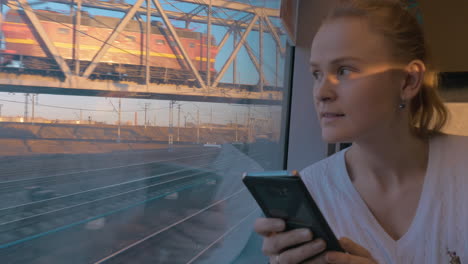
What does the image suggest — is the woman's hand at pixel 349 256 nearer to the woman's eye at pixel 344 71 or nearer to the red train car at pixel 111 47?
the woman's eye at pixel 344 71

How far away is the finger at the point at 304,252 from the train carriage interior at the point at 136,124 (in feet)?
1.95

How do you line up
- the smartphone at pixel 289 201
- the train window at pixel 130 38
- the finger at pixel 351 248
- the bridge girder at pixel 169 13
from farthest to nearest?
the train window at pixel 130 38, the bridge girder at pixel 169 13, the finger at pixel 351 248, the smartphone at pixel 289 201

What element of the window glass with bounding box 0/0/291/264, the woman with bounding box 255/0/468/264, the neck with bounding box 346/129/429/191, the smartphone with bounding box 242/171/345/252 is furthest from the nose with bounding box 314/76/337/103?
the window glass with bounding box 0/0/291/264

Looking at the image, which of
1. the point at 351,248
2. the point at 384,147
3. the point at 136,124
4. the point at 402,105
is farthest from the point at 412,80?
the point at 136,124

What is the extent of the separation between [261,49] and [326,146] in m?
0.89

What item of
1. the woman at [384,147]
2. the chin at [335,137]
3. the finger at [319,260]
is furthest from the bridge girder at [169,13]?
the finger at [319,260]

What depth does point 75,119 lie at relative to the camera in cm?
93

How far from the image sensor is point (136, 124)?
3.72 feet

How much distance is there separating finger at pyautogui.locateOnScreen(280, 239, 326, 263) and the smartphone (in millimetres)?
12

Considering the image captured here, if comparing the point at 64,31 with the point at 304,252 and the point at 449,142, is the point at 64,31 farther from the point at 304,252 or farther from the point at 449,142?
the point at 449,142

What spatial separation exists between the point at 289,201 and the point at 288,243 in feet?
0.33

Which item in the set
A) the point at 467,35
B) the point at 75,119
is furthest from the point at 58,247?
the point at 467,35

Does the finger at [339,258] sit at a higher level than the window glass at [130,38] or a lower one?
lower

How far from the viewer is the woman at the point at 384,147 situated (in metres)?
0.73
